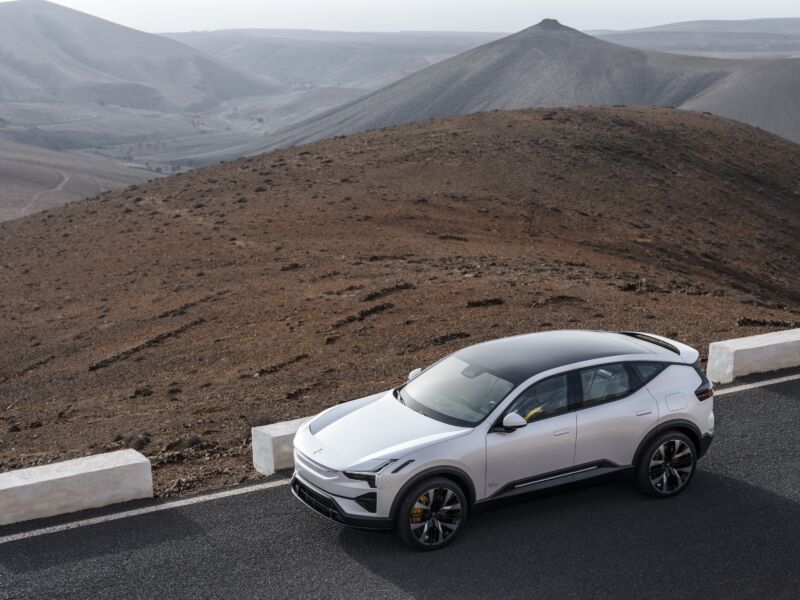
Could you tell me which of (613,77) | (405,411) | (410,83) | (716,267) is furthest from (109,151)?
(405,411)

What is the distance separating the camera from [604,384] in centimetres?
818

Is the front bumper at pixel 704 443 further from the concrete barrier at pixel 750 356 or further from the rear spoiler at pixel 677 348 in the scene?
the concrete barrier at pixel 750 356

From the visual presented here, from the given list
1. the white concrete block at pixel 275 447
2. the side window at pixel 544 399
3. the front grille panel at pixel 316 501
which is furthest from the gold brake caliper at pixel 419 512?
the white concrete block at pixel 275 447

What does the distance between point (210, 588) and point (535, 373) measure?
327 cm

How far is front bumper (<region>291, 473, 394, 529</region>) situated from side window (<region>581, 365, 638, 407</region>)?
7.24 ft

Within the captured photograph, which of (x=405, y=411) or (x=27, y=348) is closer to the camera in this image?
(x=405, y=411)

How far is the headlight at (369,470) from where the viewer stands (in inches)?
283

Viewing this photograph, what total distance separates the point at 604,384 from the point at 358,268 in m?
15.1

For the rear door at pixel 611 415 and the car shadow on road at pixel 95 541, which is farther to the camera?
the rear door at pixel 611 415

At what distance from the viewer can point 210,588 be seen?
22.7ft

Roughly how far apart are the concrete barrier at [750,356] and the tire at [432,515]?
19.1 ft

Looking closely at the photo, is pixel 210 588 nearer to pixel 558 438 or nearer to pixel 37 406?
pixel 558 438

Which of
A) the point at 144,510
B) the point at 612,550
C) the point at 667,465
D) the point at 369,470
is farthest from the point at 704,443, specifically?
the point at 144,510

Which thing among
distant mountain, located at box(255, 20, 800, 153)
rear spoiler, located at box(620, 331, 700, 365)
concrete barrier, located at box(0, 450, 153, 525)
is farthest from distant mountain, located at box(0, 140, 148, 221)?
rear spoiler, located at box(620, 331, 700, 365)
